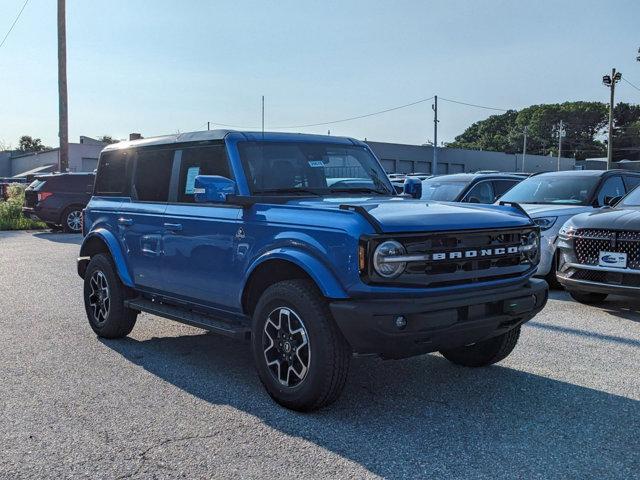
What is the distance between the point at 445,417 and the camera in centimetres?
432

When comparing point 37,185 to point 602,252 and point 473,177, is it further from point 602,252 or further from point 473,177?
point 602,252

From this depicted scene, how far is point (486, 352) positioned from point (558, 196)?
5.52 metres

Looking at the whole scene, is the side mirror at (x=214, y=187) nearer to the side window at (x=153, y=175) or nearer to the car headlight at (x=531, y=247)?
the side window at (x=153, y=175)

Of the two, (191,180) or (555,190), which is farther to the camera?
(555,190)

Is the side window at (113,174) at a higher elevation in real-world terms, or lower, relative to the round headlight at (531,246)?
higher

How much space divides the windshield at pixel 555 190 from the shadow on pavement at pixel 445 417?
16.9 ft

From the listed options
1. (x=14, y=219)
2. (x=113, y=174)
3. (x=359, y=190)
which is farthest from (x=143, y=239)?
(x=14, y=219)

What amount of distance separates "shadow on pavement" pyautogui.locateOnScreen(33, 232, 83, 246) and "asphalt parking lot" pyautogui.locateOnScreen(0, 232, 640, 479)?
10.8 metres

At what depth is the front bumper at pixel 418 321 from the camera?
155 inches

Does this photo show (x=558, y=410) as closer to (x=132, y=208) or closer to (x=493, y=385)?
(x=493, y=385)

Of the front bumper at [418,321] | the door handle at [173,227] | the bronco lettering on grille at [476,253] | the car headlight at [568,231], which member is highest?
the door handle at [173,227]

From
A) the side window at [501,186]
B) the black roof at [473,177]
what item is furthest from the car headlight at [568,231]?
the side window at [501,186]

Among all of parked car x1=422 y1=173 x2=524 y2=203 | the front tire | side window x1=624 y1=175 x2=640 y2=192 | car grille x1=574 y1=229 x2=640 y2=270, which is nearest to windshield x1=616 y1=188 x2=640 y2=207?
car grille x1=574 y1=229 x2=640 y2=270

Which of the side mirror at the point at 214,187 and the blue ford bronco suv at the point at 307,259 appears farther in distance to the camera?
the side mirror at the point at 214,187
